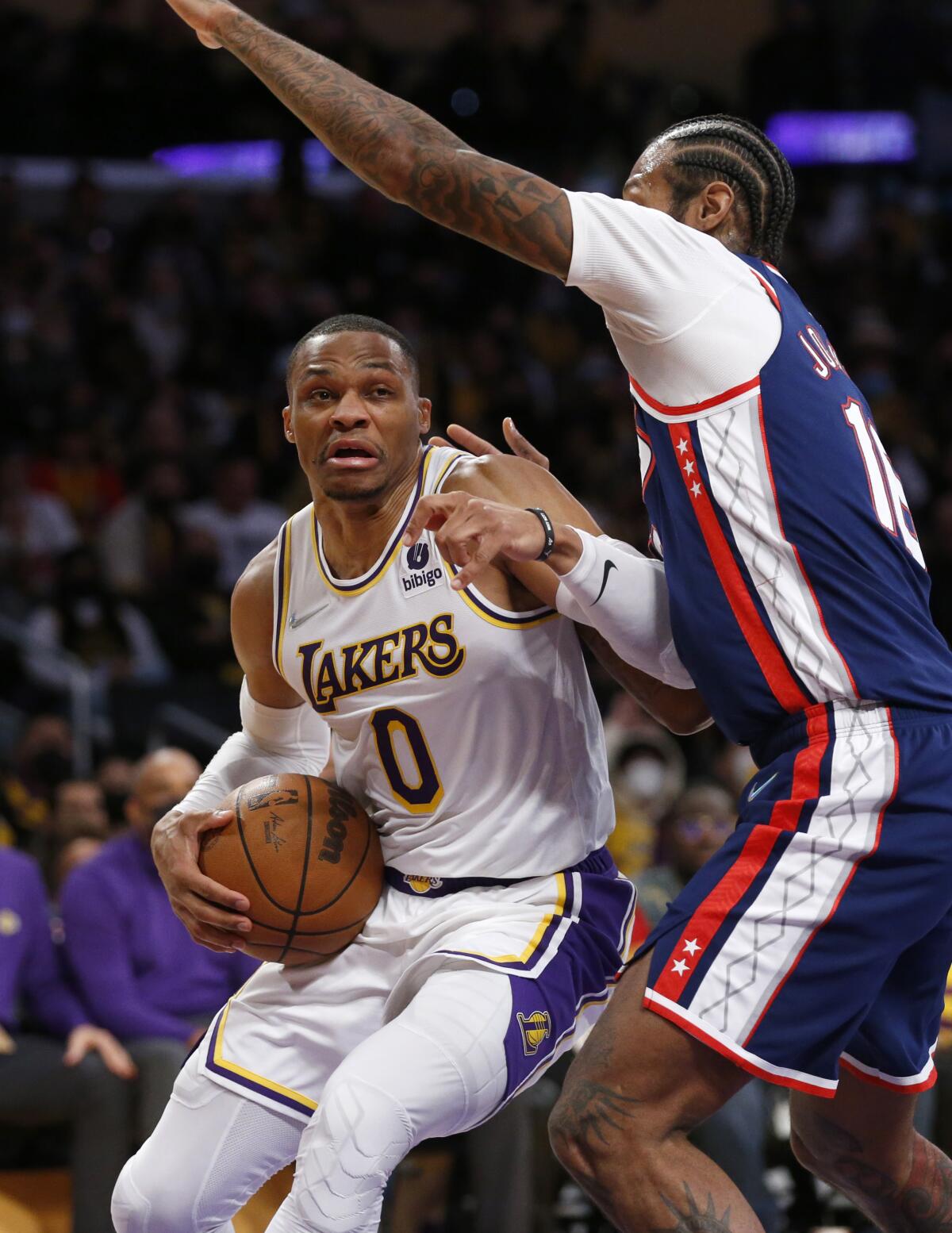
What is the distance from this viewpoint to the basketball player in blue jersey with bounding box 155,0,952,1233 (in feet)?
9.18

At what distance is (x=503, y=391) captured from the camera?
1097cm

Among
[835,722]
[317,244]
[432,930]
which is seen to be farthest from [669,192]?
[317,244]

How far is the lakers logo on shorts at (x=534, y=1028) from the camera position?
3.20m

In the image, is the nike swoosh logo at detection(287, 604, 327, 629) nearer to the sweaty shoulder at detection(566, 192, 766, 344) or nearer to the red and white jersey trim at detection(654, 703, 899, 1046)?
the sweaty shoulder at detection(566, 192, 766, 344)

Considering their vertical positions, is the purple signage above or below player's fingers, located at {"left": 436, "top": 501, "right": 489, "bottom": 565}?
above

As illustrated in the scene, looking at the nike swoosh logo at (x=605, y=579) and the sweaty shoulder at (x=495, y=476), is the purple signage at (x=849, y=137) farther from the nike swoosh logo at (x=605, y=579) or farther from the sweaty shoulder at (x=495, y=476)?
the nike swoosh logo at (x=605, y=579)

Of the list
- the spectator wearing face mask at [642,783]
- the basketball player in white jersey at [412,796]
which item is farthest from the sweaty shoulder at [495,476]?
the spectator wearing face mask at [642,783]

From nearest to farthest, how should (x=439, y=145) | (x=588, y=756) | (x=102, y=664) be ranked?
1. (x=439, y=145)
2. (x=588, y=756)
3. (x=102, y=664)

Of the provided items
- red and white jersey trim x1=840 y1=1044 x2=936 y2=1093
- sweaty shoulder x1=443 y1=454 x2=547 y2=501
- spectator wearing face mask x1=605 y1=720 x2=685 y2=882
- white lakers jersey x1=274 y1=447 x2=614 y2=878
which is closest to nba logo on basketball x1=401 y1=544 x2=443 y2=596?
white lakers jersey x1=274 y1=447 x2=614 y2=878

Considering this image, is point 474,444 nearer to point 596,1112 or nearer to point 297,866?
point 297,866

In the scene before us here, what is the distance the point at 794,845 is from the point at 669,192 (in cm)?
132

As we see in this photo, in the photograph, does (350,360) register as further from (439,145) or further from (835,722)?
(835,722)

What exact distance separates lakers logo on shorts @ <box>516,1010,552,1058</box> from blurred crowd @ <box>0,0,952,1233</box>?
2.69m

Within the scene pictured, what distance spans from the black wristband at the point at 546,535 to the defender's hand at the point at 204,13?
118 centimetres
